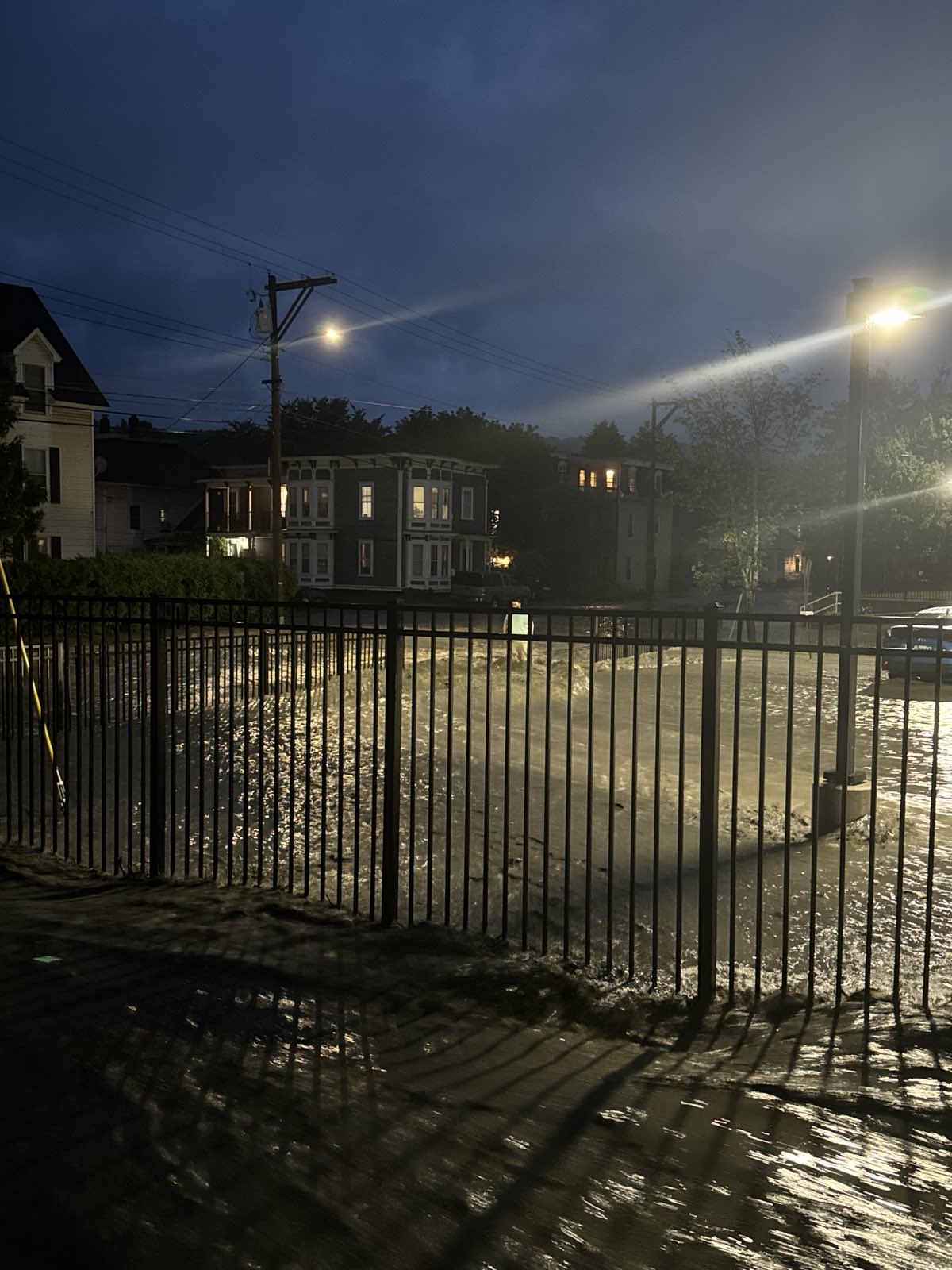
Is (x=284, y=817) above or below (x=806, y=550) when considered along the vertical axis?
below

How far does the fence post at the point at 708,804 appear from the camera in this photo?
590cm

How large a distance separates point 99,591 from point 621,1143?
972 inches

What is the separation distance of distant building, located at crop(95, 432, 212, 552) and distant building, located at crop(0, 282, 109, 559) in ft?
49.6

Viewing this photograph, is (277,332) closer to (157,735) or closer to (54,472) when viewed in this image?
(54,472)

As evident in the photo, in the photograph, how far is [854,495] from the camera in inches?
464

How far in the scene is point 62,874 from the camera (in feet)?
28.3

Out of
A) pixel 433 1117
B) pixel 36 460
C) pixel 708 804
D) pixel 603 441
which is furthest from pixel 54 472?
pixel 603 441

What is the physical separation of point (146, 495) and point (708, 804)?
5888 centimetres

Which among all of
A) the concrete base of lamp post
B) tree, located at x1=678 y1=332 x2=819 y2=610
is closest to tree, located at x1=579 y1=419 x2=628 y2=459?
tree, located at x1=678 y1=332 x2=819 y2=610

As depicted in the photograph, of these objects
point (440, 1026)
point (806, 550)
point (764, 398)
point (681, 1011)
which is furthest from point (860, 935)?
point (806, 550)

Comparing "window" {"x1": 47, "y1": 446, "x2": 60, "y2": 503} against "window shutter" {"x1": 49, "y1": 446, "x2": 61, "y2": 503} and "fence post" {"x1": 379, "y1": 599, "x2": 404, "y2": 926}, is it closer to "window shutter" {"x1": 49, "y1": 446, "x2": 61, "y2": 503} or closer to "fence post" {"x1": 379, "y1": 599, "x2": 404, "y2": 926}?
"window shutter" {"x1": 49, "y1": 446, "x2": 61, "y2": 503}

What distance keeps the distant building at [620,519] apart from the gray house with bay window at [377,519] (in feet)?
42.6

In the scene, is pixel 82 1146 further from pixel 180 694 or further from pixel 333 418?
pixel 333 418

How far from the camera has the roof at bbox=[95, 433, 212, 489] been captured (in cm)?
5928
